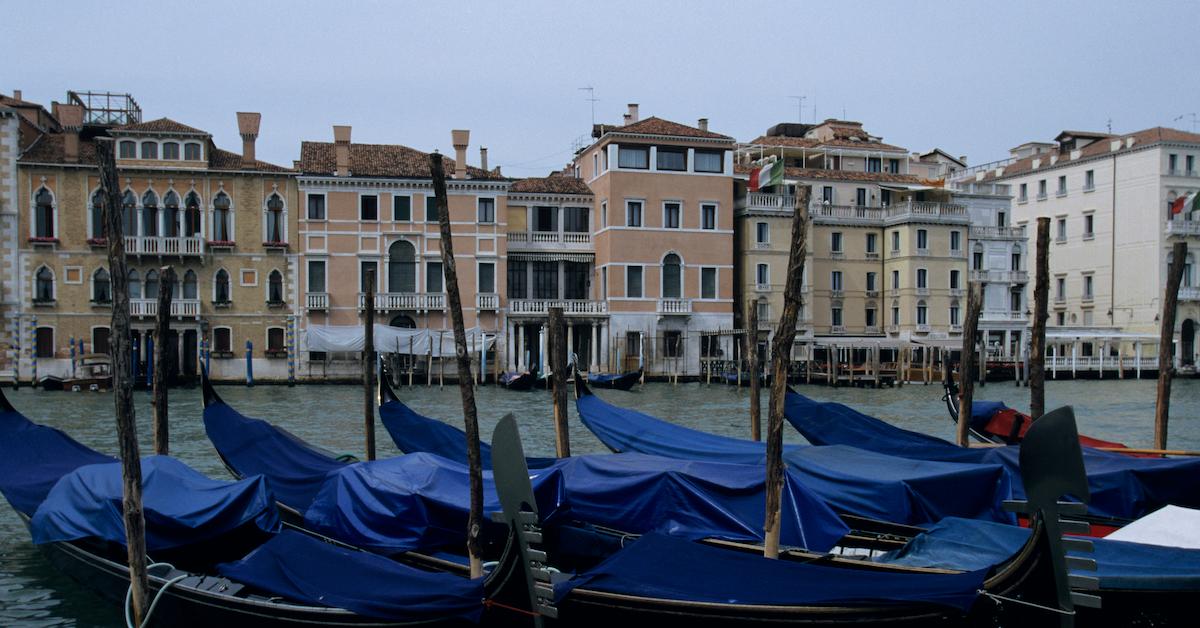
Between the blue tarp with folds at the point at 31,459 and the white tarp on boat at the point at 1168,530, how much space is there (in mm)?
6701

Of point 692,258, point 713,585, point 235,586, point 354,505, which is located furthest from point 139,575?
point 692,258

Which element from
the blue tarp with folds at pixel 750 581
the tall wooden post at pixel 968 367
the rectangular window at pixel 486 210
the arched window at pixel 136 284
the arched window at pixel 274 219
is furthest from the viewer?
the rectangular window at pixel 486 210

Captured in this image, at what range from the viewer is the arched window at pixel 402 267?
95.8 feet

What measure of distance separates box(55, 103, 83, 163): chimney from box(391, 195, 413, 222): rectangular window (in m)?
7.93

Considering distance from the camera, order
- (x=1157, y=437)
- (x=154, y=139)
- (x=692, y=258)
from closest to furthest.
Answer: (x=1157, y=437) → (x=154, y=139) → (x=692, y=258)

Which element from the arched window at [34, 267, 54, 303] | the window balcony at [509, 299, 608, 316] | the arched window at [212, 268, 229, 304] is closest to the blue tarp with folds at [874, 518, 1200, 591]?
the window balcony at [509, 299, 608, 316]

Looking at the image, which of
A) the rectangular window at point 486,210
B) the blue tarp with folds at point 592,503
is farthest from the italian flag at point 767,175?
the blue tarp with folds at point 592,503

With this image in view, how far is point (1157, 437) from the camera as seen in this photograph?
10914 mm

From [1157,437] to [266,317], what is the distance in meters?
22.6

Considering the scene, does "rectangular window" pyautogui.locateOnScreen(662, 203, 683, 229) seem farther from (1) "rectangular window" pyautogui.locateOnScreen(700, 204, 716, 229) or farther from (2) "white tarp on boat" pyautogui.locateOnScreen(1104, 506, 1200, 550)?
(2) "white tarp on boat" pyautogui.locateOnScreen(1104, 506, 1200, 550)

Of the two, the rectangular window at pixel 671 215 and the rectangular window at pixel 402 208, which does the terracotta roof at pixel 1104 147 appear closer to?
the rectangular window at pixel 671 215

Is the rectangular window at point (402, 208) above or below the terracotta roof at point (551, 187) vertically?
below

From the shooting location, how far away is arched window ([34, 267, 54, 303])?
2681 cm

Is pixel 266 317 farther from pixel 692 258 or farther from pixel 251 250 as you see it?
pixel 692 258
